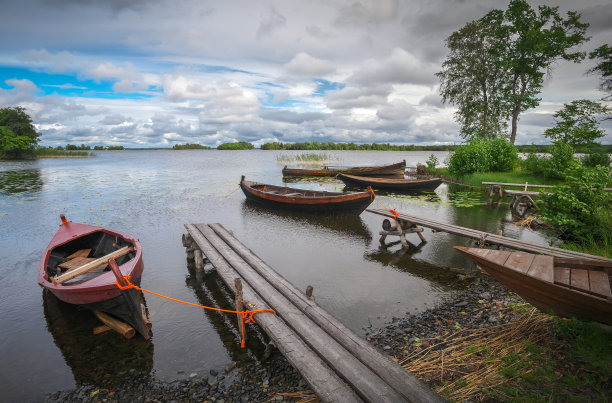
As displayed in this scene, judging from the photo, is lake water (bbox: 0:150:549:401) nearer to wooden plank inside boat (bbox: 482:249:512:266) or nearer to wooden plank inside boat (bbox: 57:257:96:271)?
wooden plank inside boat (bbox: 57:257:96:271)

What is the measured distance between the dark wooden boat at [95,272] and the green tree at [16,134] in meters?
73.5

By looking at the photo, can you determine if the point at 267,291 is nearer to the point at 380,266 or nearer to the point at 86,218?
the point at 380,266

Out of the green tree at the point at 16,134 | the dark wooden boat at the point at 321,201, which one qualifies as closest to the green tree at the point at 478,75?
the dark wooden boat at the point at 321,201

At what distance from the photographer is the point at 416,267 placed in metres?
9.71

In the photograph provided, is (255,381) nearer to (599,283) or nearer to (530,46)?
(599,283)

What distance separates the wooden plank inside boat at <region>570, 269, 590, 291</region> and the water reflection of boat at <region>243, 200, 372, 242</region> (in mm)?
7836

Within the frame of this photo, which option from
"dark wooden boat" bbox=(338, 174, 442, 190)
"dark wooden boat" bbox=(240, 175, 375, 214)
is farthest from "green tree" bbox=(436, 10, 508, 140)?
"dark wooden boat" bbox=(240, 175, 375, 214)

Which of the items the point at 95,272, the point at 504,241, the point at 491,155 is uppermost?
the point at 491,155

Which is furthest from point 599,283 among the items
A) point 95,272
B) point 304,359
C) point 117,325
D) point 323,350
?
point 95,272

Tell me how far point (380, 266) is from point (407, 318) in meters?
3.32

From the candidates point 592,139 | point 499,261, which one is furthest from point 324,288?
point 592,139

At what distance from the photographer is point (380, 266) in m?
9.91

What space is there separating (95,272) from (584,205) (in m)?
14.5

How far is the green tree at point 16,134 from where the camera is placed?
2288 inches
